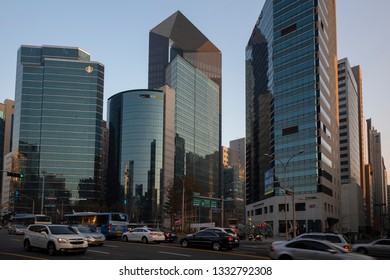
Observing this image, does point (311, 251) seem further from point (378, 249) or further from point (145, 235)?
point (145, 235)

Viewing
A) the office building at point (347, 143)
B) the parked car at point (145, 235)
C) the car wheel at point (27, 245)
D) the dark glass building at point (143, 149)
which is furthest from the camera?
the dark glass building at point (143, 149)

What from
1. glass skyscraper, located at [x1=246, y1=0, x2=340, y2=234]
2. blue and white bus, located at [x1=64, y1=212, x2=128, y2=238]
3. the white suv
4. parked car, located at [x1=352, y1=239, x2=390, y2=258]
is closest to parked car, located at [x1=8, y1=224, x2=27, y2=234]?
blue and white bus, located at [x1=64, y1=212, x2=128, y2=238]

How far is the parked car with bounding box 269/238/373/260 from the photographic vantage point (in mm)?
16594

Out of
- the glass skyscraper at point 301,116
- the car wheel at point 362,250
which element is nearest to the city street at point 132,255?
the car wheel at point 362,250

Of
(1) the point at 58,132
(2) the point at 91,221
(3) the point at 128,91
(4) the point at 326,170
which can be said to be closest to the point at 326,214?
(4) the point at 326,170

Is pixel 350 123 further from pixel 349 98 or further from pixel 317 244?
pixel 317 244

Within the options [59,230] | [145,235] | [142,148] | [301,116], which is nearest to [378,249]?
[145,235]

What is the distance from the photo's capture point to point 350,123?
182 m

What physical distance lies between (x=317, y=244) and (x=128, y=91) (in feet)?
594

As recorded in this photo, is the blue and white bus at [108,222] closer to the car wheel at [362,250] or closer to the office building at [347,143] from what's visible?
the car wheel at [362,250]

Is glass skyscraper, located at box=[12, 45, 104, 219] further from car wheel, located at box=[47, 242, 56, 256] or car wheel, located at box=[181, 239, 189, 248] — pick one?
car wheel, located at box=[47, 242, 56, 256]

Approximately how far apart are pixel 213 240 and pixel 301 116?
88447mm

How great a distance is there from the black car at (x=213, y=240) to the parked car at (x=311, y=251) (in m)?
11.5

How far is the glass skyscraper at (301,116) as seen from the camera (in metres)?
111
